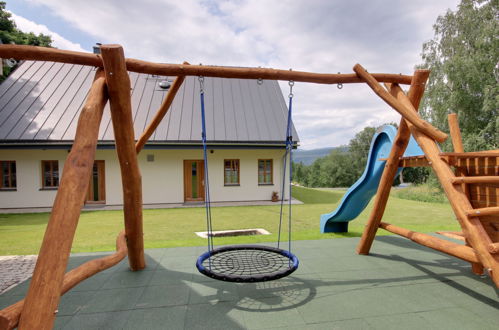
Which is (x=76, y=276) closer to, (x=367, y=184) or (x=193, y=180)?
(x=367, y=184)

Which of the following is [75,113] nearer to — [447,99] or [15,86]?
[15,86]

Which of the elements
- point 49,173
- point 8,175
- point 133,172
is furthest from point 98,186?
point 133,172

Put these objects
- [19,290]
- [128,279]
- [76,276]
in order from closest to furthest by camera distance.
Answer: [76,276] < [19,290] < [128,279]

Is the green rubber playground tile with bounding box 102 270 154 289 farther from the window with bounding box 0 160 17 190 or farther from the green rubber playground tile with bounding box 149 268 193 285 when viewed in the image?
the window with bounding box 0 160 17 190

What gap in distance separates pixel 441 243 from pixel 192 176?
10420 millimetres

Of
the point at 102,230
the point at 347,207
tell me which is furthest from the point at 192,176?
the point at 347,207

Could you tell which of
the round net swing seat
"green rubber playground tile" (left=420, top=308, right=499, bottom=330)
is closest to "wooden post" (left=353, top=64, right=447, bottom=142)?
"green rubber playground tile" (left=420, top=308, right=499, bottom=330)

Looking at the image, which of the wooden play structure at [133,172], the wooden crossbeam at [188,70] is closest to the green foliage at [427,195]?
the wooden play structure at [133,172]

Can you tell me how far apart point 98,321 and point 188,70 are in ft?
7.71

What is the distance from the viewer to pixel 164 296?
9.15ft

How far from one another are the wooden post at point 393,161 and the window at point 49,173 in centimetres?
1189

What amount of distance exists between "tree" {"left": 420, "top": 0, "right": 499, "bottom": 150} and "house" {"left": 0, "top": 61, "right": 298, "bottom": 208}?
9.46 m

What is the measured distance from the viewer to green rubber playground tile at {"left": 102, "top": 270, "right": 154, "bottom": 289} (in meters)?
3.07

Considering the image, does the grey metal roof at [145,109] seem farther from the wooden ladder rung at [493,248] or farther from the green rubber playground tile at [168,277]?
the wooden ladder rung at [493,248]
